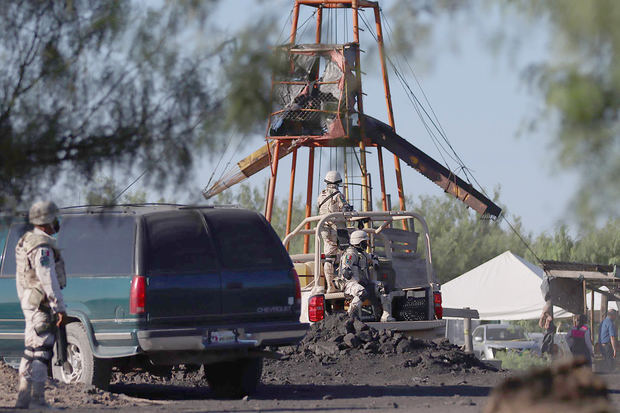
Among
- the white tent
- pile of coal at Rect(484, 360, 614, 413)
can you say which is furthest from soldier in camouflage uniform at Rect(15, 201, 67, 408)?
the white tent

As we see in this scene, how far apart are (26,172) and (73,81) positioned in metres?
0.79

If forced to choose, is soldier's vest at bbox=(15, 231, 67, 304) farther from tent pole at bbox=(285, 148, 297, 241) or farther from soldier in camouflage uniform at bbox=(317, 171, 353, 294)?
tent pole at bbox=(285, 148, 297, 241)

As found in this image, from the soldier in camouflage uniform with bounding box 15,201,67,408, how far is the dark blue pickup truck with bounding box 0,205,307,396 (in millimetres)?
794

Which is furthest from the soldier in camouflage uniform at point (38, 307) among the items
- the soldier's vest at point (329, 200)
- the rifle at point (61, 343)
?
the soldier's vest at point (329, 200)

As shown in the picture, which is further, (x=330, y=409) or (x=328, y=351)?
(x=328, y=351)

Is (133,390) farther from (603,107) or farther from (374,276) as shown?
(603,107)

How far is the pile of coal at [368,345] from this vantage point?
16.2 meters

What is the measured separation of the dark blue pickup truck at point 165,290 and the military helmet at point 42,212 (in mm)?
1368

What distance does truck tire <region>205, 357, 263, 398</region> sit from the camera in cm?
1263

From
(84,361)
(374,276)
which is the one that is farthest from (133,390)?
(374,276)

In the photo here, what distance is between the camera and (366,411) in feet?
36.2

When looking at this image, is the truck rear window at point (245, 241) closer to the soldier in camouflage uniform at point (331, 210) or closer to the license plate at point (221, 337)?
the license plate at point (221, 337)

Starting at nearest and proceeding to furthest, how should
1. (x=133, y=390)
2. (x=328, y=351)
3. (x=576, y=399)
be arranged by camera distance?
(x=576, y=399), (x=133, y=390), (x=328, y=351)

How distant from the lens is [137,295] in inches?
443
